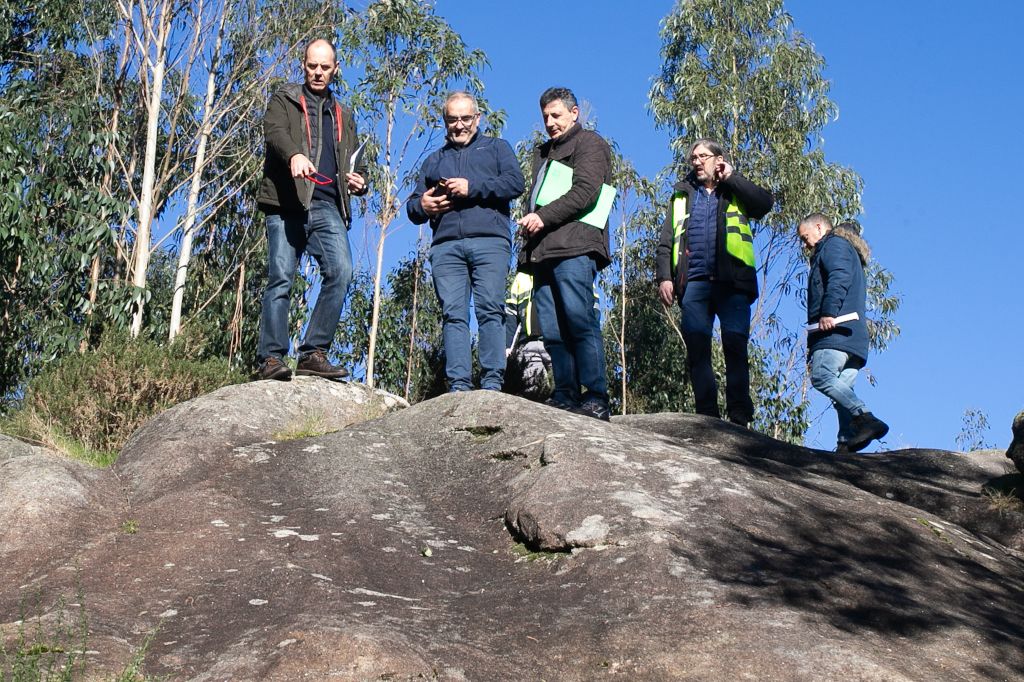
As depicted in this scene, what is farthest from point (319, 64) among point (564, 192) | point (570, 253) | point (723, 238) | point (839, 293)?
point (839, 293)

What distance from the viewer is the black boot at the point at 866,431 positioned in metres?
7.47

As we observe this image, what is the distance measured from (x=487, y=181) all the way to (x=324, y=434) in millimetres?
1743

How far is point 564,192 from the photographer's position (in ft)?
22.8

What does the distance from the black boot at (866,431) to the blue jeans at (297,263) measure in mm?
3262

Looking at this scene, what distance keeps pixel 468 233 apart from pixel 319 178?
943 mm

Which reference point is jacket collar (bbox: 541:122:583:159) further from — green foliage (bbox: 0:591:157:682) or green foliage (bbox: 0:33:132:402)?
green foliage (bbox: 0:33:132:402)

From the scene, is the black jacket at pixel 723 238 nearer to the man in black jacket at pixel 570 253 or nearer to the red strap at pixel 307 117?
the man in black jacket at pixel 570 253

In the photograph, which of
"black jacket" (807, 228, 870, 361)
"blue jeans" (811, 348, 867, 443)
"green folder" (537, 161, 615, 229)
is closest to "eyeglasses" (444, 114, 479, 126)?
Answer: "green folder" (537, 161, 615, 229)

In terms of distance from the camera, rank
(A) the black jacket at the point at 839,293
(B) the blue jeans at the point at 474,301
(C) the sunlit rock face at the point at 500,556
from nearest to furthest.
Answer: (C) the sunlit rock face at the point at 500,556
(B) the blue jeans at the point at 474,301
(A) the black jacket at the point at 839,293

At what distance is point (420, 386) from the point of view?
17.3 metres

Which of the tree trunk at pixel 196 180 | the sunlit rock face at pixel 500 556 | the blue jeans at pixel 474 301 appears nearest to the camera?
the sunlit rock face at pixel 500 556

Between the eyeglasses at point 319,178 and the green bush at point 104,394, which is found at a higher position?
the eyeglasses at point 319,178

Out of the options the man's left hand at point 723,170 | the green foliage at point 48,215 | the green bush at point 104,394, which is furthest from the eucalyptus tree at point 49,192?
the man's left hand at point 723,170

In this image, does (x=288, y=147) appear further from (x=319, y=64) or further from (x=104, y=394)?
(x=104, y=394)
